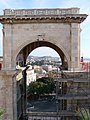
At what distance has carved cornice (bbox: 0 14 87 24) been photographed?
1099 inches

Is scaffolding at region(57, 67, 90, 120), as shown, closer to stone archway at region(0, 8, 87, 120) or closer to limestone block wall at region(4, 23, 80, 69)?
stone archway at region(0, 8, 87, 120)

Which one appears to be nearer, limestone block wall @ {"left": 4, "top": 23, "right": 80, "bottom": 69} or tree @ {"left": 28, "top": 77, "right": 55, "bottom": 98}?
limestone block wall @ {"left": 4, "top": 23, "right": 80, "bottom": 69}

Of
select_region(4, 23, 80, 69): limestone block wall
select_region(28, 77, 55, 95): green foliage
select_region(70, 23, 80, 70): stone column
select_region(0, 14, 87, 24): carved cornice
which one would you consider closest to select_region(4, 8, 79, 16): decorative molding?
select_region(0, 14, 87, 24): carved cornice

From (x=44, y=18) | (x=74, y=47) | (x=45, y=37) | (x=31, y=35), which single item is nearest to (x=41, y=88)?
(x=31, y=35)

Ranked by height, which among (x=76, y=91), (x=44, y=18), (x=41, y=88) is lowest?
(x=41, y=88)

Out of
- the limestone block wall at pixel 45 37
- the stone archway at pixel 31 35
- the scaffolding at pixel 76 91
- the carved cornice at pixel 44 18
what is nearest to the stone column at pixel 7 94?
the stone archway at pixel 31 35

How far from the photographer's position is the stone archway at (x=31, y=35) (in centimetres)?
2825

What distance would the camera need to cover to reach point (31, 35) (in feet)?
95.2

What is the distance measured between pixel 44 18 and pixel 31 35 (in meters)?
Answer: 2.16

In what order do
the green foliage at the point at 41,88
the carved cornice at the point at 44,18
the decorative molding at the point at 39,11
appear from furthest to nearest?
the green foliage at the point at 41,88 → the decorative molding at the point at 39,11 → the carved cornice at the point at 44,18

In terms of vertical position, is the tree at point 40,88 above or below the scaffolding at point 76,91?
below

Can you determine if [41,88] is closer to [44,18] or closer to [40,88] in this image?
[40,88]

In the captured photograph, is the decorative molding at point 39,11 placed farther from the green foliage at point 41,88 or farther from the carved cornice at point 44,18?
the green foliage at point 41,88

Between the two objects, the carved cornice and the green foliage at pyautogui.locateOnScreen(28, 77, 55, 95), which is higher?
the carved cornice
